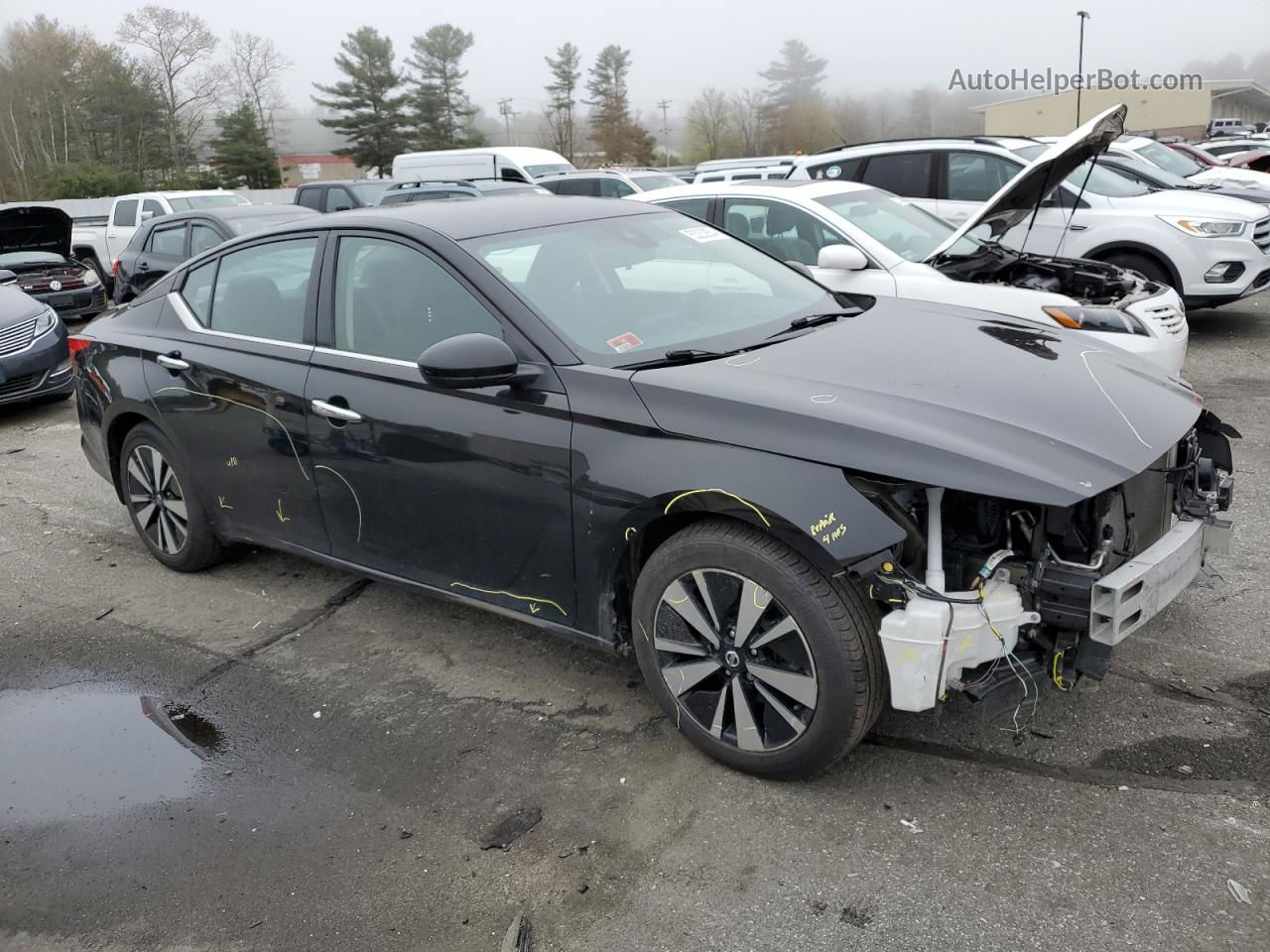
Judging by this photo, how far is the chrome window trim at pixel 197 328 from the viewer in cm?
410

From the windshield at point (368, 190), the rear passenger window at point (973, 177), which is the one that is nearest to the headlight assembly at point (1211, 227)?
the rear passenger window at point (973, 177)

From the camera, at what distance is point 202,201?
16.8 m

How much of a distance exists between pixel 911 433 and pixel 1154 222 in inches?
298

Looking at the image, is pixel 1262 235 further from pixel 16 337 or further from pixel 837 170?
pixel 16 337

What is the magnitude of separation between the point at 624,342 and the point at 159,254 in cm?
989

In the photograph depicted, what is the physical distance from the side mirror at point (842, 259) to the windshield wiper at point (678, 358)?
3.15 metres

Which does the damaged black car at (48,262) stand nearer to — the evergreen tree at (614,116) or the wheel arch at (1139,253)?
the wheel arch at (1139,253)

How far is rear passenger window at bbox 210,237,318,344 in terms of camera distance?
411 centimetres

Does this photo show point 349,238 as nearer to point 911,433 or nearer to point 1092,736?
point 911,433

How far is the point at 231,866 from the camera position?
9.53ft

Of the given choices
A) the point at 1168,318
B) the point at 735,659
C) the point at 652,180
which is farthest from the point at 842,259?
the point at 652,180

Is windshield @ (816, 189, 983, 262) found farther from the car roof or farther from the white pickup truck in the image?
the white pickup truck

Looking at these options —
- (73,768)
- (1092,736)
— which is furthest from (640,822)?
(73,768)

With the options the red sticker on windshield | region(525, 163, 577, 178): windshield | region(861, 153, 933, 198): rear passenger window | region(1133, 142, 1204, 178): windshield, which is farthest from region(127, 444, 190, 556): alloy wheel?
region(525, 163, 577, 178): windshield
